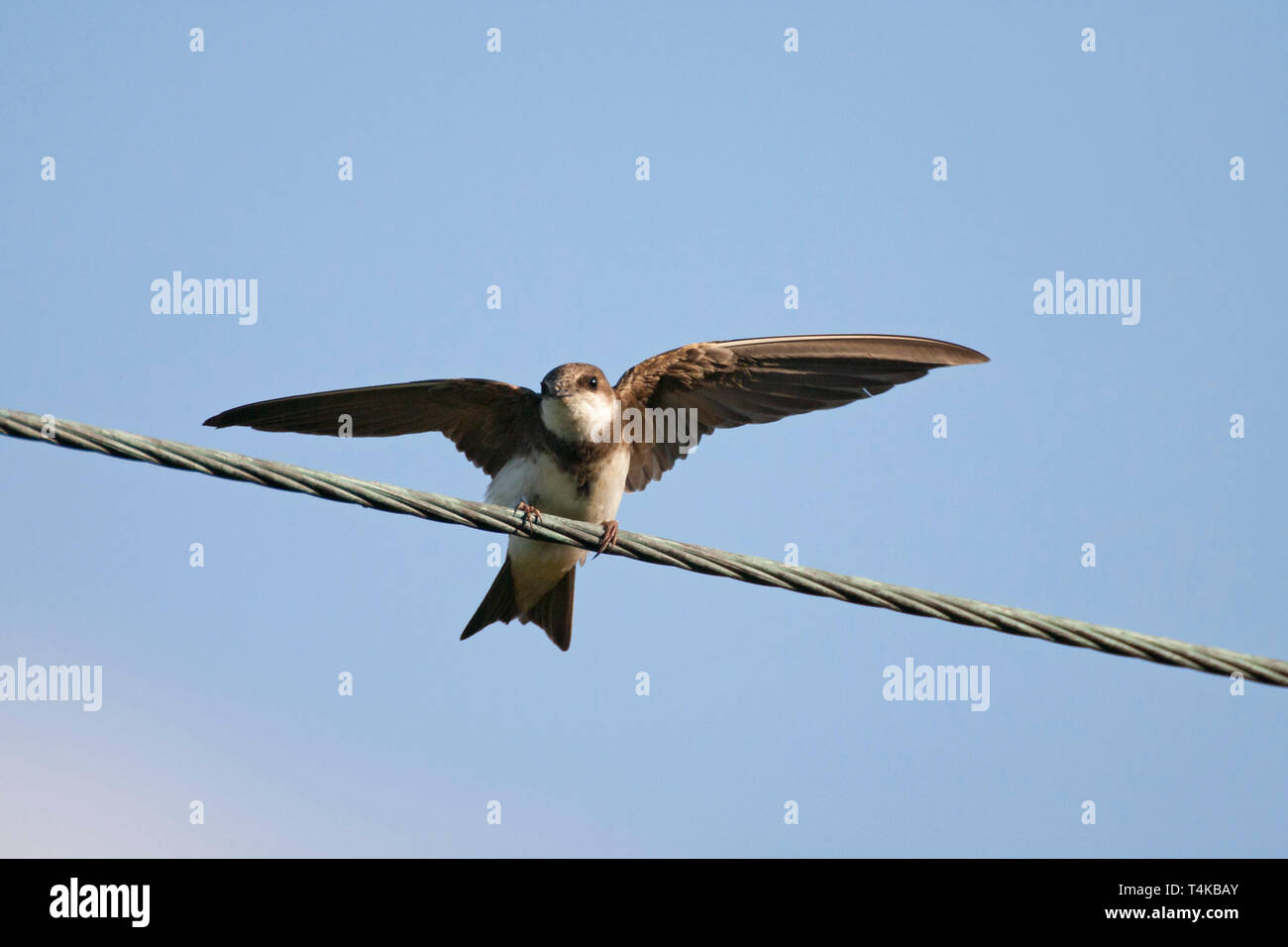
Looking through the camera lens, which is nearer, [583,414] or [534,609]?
[583,414]

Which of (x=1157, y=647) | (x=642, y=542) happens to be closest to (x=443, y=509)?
(x=642, y=542)

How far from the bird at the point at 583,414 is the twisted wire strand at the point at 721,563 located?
2077 millimetres

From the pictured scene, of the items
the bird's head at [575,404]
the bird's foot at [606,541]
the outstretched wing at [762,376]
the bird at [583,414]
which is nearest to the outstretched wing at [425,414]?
the bird at [583,414]

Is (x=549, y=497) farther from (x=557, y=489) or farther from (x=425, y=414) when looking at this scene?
(x=425, y=414)

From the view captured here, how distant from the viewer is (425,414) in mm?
7281

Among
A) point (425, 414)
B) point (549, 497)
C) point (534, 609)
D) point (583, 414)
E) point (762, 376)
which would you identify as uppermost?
point (762, 376)

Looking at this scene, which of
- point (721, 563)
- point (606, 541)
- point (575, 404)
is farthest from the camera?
point (575, 404)

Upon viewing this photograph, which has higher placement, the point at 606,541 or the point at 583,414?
the point at 583,414

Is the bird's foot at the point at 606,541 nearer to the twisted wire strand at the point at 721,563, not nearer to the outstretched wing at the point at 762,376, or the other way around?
the twisted wire strand at the point at 721,563

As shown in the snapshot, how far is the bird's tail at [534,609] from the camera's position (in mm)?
7363

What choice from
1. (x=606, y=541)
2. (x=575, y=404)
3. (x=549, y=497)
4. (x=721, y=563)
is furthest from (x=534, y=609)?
(x=721, y=563)

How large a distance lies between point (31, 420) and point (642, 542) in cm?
204

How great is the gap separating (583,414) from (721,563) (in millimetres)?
2513

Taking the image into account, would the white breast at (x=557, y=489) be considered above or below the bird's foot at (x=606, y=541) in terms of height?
above
